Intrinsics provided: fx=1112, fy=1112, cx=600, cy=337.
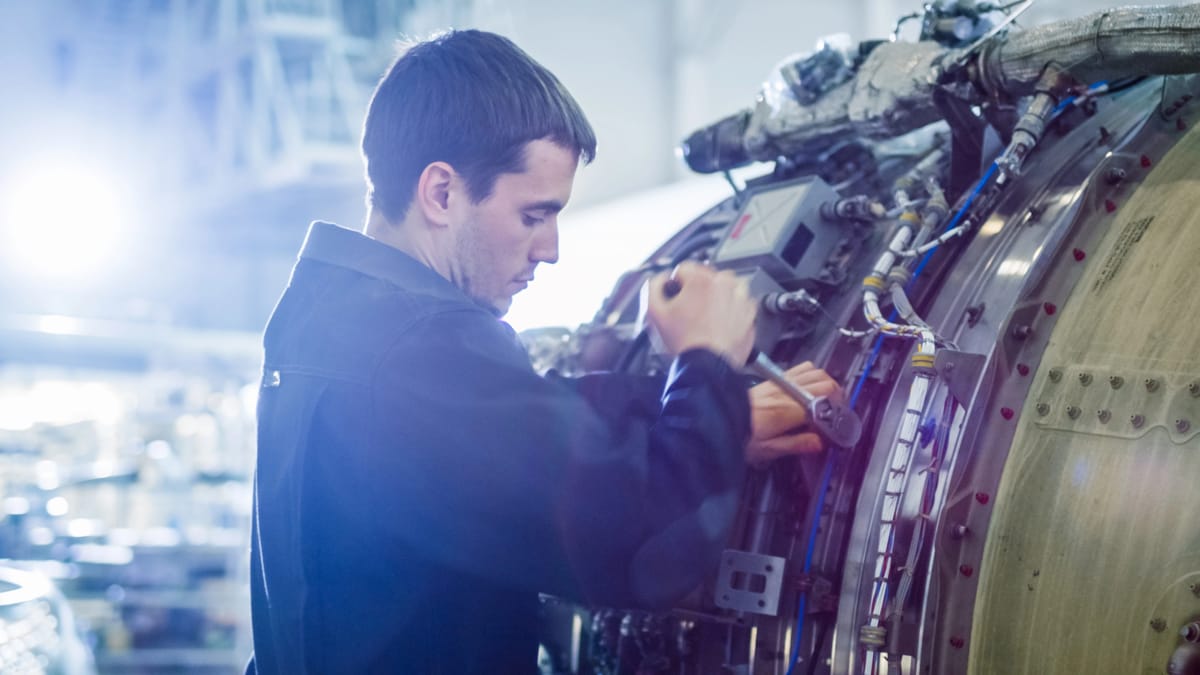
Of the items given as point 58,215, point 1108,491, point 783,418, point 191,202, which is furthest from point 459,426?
point 58,215

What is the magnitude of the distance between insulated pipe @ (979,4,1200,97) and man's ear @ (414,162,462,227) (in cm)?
90

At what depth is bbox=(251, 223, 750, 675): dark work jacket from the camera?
4.17ft

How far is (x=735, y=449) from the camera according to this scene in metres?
1.33

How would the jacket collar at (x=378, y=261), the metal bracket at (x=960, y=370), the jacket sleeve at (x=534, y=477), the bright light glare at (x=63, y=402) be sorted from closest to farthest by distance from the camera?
the jacket sleeve at (x=534, y=477)
the jacket collar at (x=378, y=261)
the metal bracket at (x=960, y=370)
the bright light glare at (x=63, y=402)

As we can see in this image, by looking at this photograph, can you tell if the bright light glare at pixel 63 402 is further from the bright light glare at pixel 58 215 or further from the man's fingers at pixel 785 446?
the man's fingers at pixel 785 446

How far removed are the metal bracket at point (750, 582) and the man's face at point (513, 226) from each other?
1.86 feet

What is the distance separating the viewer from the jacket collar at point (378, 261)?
4.53ft

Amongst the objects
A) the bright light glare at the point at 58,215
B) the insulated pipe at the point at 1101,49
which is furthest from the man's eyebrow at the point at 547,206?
the bright light glare at the point at 58,215

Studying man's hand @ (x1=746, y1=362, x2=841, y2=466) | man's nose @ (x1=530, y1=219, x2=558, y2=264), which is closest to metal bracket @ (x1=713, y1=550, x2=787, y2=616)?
man's hand @ (x1=746, y1=362, x2=841, y2=466)

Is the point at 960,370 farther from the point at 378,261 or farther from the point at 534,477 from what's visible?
the point at 378,261

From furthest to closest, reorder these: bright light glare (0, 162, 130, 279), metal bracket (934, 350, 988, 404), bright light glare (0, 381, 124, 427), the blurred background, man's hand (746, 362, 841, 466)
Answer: bright light glare (0, 162, 130, 279), bright light glare (0, 381, 124, 427), the blurred background, man's hand (746, 362, 841, 466), metal bracket (934, 350, 988, 404)

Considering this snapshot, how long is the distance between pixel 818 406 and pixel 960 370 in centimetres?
21

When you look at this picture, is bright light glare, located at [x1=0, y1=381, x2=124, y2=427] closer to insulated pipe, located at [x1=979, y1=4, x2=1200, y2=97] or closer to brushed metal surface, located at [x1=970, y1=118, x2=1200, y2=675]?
insulated pipe, located at [x1=979, y1=4, x2=1200, y2=97]

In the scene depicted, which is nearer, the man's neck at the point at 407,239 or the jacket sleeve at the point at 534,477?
the jacket sleeve at the point at 534,477
